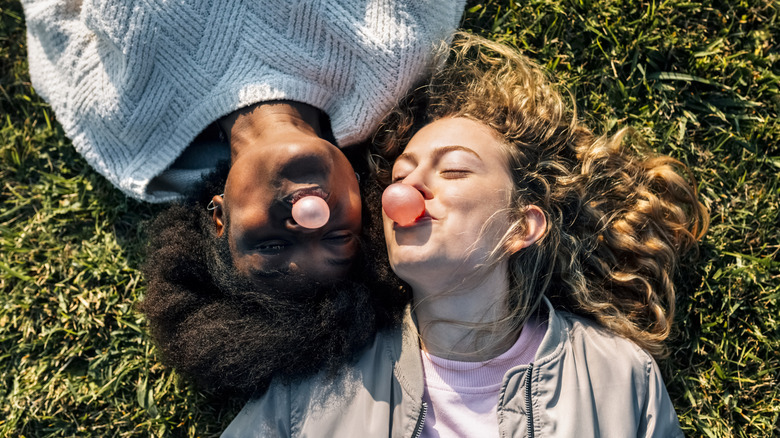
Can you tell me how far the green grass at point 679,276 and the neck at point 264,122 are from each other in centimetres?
89

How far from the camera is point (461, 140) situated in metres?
2.89

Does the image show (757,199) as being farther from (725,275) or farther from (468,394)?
(468,394)

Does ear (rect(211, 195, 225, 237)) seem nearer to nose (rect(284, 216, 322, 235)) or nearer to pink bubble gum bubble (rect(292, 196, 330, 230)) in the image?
nose (rect(284, 216, 322, 235))

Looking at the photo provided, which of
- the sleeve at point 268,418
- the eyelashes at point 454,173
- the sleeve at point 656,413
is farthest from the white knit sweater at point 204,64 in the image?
the sleeve at point 656,413

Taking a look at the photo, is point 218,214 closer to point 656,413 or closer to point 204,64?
point 204,64

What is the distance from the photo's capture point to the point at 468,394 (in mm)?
3035

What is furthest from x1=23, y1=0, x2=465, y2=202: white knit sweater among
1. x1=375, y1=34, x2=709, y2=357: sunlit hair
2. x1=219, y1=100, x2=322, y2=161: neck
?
x1=375, y1=34, x2=709, y2=357: sunlit hair

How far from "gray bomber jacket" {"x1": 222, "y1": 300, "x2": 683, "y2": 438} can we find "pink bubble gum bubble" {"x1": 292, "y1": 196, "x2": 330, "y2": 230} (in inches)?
35.5

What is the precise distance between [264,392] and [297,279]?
78 centimetres

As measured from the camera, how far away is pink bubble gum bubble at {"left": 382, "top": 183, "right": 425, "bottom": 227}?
2625 millimetres

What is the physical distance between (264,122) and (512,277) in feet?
4.91

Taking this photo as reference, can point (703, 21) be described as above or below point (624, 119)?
above

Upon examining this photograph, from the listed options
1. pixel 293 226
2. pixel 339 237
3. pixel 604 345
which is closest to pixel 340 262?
pixel 339 237

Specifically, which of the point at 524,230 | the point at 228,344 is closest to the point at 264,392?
the point at 228,344
